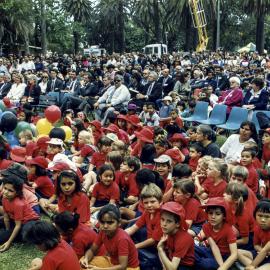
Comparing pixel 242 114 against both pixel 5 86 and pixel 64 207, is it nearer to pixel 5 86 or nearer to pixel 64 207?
pixel 64 207

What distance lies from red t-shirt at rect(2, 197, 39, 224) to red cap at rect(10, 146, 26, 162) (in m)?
1.79

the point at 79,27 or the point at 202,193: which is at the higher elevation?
the point at 79,27

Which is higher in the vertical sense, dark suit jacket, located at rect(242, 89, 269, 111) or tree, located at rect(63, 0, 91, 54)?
tree, located at rect(63, 0, 91, 54)

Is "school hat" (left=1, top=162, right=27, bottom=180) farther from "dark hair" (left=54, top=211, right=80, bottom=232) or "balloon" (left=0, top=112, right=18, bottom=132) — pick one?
"balloon" (left=0, top=112, right=18, bottom=132)

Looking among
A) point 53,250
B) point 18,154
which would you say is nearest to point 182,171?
point 53,250

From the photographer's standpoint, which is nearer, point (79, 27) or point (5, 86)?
point (5, 86)

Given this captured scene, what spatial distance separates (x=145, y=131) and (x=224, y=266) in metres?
3.81

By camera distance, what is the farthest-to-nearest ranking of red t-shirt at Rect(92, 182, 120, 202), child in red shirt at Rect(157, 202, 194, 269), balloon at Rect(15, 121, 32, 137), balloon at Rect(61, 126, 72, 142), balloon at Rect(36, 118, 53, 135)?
balloon at Rect(36, 118, 53, 135) < balloon at Rect(61, 126, 72, 142) < balloon at Rect(15, 121, 32, 137) < red t-shirt at Rect(92, 182, 120, 202) < child in red shirt at Rect(157, 202, 194, 269)

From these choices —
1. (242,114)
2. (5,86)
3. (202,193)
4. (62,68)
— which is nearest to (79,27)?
(62,68)

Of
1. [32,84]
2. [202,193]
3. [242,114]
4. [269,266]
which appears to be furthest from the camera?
[32,84]

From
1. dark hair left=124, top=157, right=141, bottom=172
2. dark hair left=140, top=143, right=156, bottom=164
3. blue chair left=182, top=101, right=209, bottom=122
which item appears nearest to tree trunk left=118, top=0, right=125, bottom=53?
blue chair left=182, top=101, right=209, bottom=122

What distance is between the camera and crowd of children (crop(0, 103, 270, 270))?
14.9 feet

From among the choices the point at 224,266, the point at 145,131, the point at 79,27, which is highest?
the point at 79,27

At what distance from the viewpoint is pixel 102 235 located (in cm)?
464
